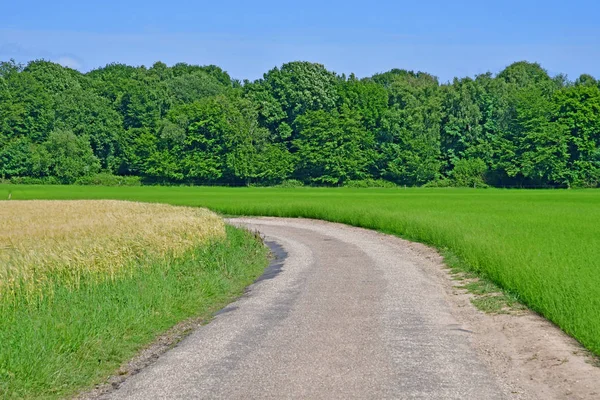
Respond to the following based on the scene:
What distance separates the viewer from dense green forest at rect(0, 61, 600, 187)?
121m

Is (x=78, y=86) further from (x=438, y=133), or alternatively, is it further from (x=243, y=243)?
(x=243, y=243)

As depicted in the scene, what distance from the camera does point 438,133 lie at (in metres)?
129

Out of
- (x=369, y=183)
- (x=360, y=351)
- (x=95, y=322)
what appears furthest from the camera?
(x=369, y=183)

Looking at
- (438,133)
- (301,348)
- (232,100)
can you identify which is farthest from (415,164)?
(301,348)

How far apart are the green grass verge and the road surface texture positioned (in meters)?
0.77

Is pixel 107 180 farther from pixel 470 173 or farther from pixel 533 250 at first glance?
pixel 533 250

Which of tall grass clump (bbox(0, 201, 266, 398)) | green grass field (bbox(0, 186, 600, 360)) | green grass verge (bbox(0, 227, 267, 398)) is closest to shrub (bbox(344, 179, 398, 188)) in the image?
green grass field (bbox(0, 186, 600, 360))

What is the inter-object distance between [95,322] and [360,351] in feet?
15.1

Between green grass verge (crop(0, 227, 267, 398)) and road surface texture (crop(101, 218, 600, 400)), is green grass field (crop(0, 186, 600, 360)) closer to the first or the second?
road surface texture (crop(101, 218, 600, 400))

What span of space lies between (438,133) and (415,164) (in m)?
10.8

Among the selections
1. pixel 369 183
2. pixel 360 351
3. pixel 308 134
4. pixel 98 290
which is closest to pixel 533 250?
pixel 360 351

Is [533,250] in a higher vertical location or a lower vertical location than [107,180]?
higher

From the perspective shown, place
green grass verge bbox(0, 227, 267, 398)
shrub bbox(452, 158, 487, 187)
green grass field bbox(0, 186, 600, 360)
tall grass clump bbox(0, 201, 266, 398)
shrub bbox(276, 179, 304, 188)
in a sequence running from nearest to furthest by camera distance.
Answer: green grass verge bbox(0, 227, 267, 398) < tall grass clump bbox(0, 201, 266, 398) < green grass field bbox(0, 186, 600, 360) < shrub bbox(452, 158, 487, 187) < shrub bbox(276, 179, 304, 188)

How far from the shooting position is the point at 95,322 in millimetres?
13055
